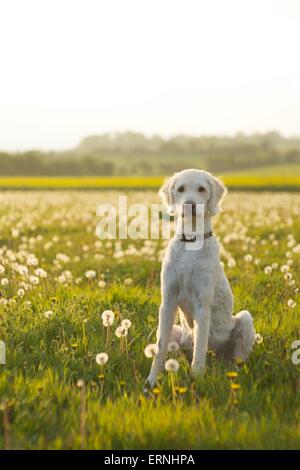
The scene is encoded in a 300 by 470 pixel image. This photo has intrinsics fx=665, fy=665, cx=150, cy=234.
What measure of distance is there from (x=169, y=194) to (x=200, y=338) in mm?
1372

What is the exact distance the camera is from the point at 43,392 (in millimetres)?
5387

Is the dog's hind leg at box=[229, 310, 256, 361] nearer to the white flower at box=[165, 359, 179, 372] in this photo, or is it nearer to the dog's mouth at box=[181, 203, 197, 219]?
the white flower at box=[165, 359, 179, 372]

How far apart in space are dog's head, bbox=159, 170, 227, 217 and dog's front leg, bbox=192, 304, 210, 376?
89 centimetres

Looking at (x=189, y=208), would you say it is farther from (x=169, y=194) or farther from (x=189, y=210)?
(x=169, y=194)

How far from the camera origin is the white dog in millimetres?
5902

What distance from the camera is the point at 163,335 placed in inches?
235

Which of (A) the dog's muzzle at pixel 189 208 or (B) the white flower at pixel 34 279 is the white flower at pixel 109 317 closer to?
(A) the dog's muzzle at pixel 189 208

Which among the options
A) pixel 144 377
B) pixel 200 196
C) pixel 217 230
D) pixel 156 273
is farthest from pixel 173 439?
pixel 217 230

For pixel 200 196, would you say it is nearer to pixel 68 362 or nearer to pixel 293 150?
pixel 68 362

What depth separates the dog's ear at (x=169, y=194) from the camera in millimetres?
6180
